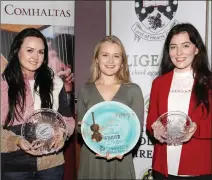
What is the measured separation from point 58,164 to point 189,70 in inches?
38.1

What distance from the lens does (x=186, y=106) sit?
182cm

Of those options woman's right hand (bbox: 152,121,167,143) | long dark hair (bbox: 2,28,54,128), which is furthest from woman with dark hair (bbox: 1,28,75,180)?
woman's right hand (bbox: 152,121,167,143)

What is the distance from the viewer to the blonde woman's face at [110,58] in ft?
6.18

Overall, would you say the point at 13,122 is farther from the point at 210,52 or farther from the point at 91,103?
the point at 210,52

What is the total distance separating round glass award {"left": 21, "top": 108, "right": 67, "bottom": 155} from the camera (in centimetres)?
183

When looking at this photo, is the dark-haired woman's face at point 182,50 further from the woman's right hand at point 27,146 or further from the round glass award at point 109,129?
the woman's right hand at point 27,146

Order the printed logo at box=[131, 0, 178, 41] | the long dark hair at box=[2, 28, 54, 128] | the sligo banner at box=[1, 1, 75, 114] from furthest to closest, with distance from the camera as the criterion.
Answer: the printed logo at box=[131, 0, 178, 41], the sligo banner at box=[1, 1, 75, 114], the long dark hair at box=[2, 28, 54, 128]

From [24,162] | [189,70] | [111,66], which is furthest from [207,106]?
[24,162]

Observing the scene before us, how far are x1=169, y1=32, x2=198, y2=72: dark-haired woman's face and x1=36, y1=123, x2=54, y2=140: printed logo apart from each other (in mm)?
828

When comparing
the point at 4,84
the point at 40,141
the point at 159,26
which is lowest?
the point at 40,141

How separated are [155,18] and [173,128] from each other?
1.13m

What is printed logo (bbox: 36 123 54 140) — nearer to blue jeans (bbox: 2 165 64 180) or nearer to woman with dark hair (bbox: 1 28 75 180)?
woman with dark hair (bbox: 1 28 75 180)

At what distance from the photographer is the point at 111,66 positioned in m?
1.88

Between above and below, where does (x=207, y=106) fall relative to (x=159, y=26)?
below
